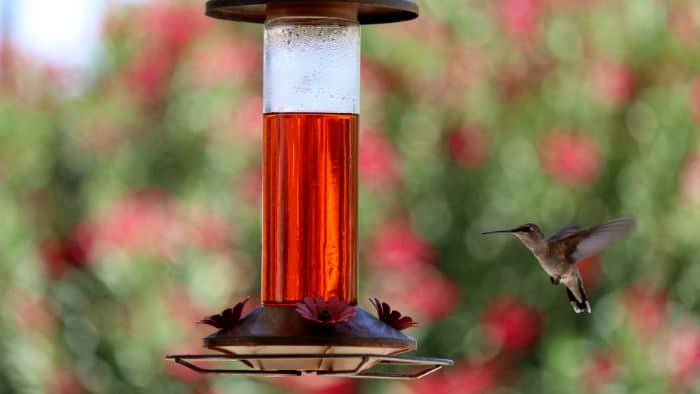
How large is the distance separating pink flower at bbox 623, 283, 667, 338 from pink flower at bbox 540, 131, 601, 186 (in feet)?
2.20

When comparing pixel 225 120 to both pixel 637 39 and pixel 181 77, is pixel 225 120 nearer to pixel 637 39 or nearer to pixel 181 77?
pixel 181 77

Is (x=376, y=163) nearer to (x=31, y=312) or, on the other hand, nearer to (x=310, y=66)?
(x=31, y=312)

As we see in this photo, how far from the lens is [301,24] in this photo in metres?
5.05

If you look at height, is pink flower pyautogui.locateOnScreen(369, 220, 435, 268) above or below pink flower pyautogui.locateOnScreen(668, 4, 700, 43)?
below

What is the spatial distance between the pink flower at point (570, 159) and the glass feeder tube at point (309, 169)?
14.0 feet

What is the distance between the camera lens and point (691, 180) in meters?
9.16

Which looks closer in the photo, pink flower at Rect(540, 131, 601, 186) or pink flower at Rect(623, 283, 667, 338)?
pink flower at Rect(623, 283, 667, 338)

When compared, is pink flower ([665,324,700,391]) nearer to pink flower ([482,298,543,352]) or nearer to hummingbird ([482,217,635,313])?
pink flower ([482,298,543,352])

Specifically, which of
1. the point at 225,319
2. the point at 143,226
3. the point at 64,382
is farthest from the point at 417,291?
the point at 225,319

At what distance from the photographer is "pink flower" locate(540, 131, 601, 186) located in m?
9.16

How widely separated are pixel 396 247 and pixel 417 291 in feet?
0.88

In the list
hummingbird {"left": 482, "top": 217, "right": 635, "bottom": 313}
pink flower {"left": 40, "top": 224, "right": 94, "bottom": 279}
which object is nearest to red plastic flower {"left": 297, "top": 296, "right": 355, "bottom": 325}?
hummingbird {"left": 482, "top": 217, "right": 635, "bottom": 313}

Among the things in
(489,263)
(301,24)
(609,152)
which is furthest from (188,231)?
(301,24)

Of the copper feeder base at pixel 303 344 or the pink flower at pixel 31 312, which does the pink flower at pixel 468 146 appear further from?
the copper feeder base at pixel 303 344
